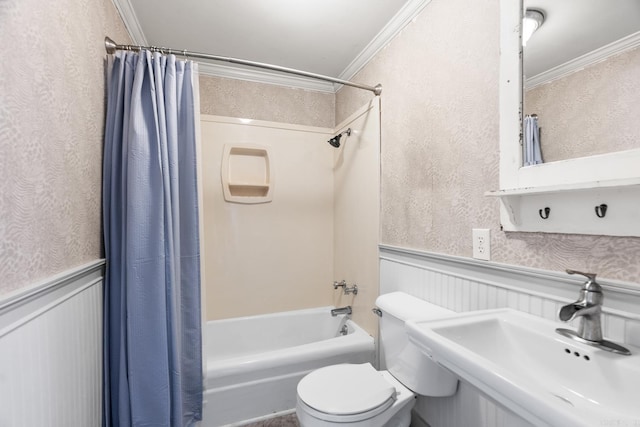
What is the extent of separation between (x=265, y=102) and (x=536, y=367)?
2373mm

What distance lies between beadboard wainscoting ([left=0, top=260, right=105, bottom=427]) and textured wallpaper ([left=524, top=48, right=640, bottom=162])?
1.58m

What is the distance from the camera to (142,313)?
1.24 m

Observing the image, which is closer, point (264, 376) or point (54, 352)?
point (54, 352)

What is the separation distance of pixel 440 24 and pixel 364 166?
91 cm

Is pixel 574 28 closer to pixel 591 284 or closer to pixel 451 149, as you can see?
pixel 451 149

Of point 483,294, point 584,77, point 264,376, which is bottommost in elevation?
point 264,376

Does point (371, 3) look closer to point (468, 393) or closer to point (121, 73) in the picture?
point (121, 73)

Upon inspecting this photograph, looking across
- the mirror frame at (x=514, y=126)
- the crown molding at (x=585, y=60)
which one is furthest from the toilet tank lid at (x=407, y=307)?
the crown molding at (x=585, y=60)

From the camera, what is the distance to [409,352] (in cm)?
129

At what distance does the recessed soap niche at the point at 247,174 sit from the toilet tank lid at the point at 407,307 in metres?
1.32

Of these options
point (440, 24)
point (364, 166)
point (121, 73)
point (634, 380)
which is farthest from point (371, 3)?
point (634, 380)

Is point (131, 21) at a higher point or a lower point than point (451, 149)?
higher

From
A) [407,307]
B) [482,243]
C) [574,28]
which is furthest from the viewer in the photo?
[407,307]

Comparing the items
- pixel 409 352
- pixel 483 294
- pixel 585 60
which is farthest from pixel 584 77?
pixel 409 352
